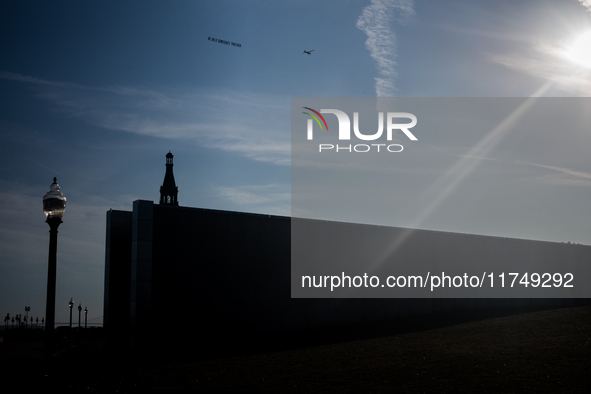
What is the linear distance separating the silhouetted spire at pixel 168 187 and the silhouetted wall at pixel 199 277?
80106mm

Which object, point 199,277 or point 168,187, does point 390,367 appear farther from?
point 168,187

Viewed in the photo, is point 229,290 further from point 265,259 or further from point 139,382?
point 139,382

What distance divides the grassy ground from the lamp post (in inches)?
36.4

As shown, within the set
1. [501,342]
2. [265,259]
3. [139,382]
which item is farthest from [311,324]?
[139,382]

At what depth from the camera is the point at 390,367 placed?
1834 centimetres

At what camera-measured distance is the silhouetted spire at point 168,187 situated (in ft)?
356

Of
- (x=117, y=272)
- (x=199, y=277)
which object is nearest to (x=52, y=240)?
(x=199, y=277)

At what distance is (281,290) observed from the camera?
31.9m

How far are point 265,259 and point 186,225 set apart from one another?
5.37m

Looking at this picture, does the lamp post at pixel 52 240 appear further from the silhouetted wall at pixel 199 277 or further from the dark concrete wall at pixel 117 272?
the dark concrete wall at pixel 117 272

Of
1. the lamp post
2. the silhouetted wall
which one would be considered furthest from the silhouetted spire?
the lamp post

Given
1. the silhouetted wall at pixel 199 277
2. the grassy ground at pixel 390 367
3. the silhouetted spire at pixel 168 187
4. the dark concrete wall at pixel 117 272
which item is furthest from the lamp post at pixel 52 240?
the silhouetted spire at pixel 168 187

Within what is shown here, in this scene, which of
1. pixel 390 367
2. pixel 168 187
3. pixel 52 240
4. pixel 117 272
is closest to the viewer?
pixel 52 240

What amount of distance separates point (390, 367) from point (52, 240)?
12.0 meters
